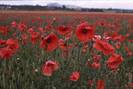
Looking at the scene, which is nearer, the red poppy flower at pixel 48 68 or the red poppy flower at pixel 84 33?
the red poppy flower at pixel 48 68

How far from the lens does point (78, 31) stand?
2.21 m

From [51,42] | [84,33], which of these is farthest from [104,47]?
[51,42]

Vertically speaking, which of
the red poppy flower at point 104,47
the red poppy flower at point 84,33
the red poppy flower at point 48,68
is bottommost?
the red poppy flower at point 48,68

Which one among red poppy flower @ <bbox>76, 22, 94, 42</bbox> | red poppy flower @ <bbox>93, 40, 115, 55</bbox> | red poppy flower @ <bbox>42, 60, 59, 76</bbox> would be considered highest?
red poppy flower @ <bbox>76, 22, 94, 42</bbox>

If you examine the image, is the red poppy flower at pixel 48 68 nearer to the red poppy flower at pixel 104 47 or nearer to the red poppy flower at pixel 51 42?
the red poppy flower at pixel 51 42

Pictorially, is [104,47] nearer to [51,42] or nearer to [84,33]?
[84,33]

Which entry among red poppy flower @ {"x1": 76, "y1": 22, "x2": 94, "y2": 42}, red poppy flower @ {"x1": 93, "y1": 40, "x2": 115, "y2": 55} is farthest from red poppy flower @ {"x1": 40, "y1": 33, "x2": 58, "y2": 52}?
red poppy flower @ {"x1": 93, "y1": 40, "x2": 115, "y2": 55}

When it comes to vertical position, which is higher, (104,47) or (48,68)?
(104,47)

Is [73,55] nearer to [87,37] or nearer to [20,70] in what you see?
[20,70]

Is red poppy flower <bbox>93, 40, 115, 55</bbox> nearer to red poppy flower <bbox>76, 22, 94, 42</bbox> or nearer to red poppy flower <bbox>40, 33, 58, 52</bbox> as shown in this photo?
red poppy flower <bbox>76, 22, 94, 42</bbox>

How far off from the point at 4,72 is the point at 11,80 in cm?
10

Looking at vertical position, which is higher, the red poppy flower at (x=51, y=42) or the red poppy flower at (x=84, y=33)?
the red poppy flower at (x=84, y=33)

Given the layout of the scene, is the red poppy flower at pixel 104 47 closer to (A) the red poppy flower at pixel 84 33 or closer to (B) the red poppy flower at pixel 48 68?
(A) the red poppy flower at pixel 84 33

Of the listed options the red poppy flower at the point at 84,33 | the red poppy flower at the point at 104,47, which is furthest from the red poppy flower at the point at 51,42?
the red poppy flower at the point at 104,47
